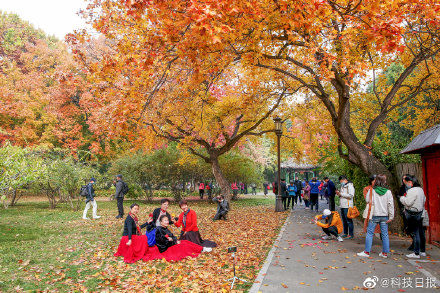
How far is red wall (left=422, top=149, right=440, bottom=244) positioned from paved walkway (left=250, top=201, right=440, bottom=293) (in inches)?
20.9

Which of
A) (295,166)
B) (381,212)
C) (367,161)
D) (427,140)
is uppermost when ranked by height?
(295,166)

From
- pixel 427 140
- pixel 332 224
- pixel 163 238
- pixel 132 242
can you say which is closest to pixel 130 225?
pixel 132 242

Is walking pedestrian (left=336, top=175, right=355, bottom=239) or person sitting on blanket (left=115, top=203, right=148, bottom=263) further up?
walking pedestrian (left=336, top=175, right=355, bottom=239)

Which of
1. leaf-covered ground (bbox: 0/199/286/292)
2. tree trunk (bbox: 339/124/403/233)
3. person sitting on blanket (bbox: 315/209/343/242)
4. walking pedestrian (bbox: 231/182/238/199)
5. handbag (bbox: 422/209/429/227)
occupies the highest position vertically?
tree trunk (bbox: 339/124/403/233)

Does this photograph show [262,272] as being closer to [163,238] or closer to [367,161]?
[163,238]

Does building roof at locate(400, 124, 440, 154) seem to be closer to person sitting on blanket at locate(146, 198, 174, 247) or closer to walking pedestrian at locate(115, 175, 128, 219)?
person sitting on blanket at locate(146, 198, 174, 247)

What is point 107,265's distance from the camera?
660 centimetres

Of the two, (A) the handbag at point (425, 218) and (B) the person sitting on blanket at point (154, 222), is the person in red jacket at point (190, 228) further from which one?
(A) the handbag at point (425, 218)

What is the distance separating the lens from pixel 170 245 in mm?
7348

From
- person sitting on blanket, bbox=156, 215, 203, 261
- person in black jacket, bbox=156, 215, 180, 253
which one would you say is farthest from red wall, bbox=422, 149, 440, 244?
person in black jacket, bbox=156, 215, 180, 253

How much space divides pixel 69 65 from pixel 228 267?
2209 centimetres

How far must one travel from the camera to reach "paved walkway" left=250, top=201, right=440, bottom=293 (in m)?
5.05

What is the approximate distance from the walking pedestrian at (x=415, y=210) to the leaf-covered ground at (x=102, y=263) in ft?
10.9

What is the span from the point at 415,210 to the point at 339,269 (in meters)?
2.30
